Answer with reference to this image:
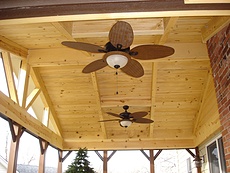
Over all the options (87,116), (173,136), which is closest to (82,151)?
(87,116)

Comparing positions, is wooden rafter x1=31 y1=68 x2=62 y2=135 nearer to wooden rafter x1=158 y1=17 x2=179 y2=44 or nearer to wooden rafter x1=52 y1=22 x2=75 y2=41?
wooden rafter x1=52 y1=22 x2=75 y2=41

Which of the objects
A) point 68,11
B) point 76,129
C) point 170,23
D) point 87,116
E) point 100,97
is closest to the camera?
point 68,11

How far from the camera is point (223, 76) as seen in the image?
323 centimetres

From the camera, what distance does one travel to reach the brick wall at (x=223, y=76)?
3100 millimetres

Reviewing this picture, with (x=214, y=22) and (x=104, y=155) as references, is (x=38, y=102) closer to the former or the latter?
(x=104, y=155)

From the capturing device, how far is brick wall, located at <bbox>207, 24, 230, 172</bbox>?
122 inches

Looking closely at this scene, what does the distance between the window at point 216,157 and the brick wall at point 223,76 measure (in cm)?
250

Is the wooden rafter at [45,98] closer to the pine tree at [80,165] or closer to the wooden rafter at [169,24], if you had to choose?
the pine tree at [80,165]

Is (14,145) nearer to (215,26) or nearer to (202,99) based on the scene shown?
(215,26)

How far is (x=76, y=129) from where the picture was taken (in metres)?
7.77

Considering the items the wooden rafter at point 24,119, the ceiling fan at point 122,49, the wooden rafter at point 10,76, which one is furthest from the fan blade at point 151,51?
the wooden rafter at point 10,76

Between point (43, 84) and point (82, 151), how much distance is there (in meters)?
1.87

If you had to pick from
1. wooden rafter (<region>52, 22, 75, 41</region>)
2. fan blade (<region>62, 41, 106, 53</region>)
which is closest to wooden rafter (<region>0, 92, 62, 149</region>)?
wooden rafter (<region>52, 22, 75, 41</region>)

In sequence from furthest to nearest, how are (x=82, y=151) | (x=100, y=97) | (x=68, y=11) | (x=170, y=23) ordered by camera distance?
1. (x=100, y=97)
2. (x=82, y=151)
3. (x=170, y=23)
4. (x=68, y=11)
